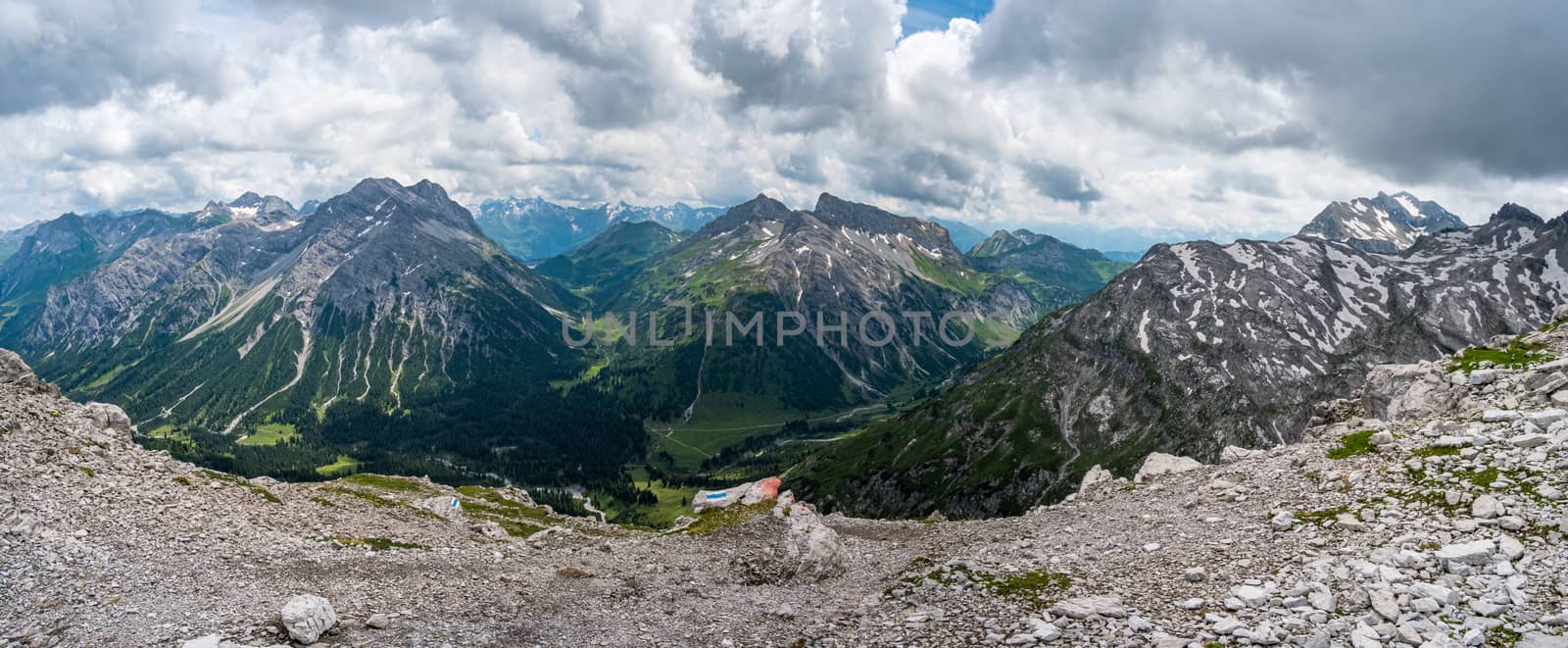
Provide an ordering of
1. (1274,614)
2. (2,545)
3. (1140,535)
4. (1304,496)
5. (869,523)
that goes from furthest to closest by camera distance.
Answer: (869,523), (1140,535), (1304,496), (2,545), (1274,614)

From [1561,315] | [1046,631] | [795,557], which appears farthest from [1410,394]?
[795,557]

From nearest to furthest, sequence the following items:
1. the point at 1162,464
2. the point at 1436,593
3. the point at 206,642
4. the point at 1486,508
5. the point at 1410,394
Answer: the point at 1436,593 → the point at 1486,508 → the point at 206,642 → the point at 1410,394 → the point at 1162,464

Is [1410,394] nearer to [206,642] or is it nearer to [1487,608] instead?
[1487,608]

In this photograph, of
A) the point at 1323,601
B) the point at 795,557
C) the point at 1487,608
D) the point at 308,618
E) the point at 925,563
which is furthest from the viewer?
the point at 795,557

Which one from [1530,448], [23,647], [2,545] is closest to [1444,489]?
[1530,448]

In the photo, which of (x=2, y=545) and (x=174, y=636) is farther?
(x=2, y=545)

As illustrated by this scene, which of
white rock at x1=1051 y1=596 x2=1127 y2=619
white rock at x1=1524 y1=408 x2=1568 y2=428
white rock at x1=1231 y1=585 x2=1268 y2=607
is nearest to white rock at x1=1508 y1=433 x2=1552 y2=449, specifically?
white rock at x1=1524 y1=408 x2=1568 y2=428

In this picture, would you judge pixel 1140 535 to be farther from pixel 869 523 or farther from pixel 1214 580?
pixel 869 523
